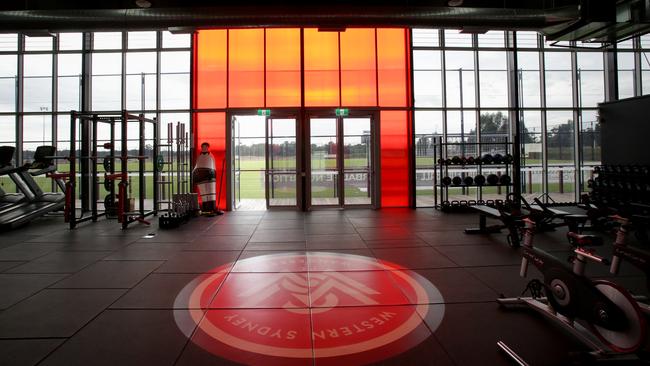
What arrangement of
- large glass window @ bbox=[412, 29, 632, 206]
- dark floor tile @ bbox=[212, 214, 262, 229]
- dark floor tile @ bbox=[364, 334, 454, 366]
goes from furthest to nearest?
large glass window @ bbox=[412, 29, 632, 206] < dark floor tile @ bbox=[212, 214, 262, 229] < dark floor tile @ bbox=[364, 334, 454, 366]

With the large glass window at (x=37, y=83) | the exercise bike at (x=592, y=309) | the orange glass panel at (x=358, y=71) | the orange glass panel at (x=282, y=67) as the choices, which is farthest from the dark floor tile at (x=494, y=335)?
the large glass window at (x=37, y=83)

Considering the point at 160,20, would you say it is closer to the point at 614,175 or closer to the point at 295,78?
the point at 295,78

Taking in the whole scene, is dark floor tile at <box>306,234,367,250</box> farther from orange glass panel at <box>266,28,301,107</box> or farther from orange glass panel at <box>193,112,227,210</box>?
orange glass panel at <box>266,28,301,107</box>

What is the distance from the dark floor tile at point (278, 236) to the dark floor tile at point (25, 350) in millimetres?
3385

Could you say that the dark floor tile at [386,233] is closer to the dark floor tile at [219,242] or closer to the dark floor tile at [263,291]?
the dark floor tile at [219,242]

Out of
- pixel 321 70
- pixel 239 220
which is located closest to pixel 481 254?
pixel 239 220

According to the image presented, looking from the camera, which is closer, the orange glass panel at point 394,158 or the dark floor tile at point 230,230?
the dark floor tile at point 230,230

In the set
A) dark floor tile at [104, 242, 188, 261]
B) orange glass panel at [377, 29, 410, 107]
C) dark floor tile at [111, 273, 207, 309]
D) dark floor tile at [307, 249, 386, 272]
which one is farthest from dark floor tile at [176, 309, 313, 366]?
orange glass panel at [377, 29, 410, 107]

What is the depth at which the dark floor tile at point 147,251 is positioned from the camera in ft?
15.5

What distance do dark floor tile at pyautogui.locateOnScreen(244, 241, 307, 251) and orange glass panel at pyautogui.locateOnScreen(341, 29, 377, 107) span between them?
5.24m

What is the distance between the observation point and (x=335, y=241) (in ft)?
18.7

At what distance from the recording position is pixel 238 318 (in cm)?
285

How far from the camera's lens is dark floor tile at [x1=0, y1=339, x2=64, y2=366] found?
221 cm

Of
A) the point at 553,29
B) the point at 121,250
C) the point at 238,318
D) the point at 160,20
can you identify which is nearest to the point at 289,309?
the point at 238,318
